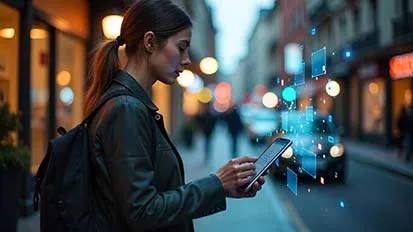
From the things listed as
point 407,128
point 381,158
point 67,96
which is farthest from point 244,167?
point 381,158

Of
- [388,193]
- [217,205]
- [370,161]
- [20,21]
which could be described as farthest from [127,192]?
[370,161]

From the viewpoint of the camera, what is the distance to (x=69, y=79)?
11.9 metres

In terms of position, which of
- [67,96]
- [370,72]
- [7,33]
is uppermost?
[370,72]

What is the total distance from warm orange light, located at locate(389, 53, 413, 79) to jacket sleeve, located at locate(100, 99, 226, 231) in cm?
1726

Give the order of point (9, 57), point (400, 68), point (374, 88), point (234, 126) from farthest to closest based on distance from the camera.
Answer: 1. point (374, 88)
2. point (400, 68)
3. point (234, 126)
4. point (9, 57)

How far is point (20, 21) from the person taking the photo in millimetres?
8258

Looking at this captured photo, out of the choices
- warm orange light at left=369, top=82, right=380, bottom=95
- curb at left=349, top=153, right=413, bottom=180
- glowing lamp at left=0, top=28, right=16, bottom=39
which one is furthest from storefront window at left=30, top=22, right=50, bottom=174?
warm orange light at left=369, top=82, right=380, bottom=95

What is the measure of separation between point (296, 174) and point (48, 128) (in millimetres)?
8456

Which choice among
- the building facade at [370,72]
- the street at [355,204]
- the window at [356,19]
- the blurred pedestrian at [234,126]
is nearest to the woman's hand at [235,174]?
the street at [355,204]

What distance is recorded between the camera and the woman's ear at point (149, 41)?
74.8 inches

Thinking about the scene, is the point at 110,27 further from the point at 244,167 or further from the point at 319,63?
the point at 244,167

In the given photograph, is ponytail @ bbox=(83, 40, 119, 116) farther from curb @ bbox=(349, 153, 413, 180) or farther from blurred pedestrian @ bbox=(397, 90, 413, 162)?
A: blurred pedestrian @ bbox=(397, 90, 413, 162)

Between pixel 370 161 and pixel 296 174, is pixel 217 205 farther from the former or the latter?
pixel 370 161

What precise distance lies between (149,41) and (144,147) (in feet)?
1.27
